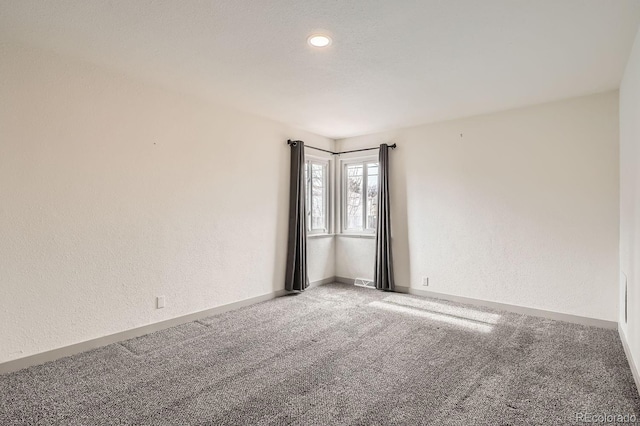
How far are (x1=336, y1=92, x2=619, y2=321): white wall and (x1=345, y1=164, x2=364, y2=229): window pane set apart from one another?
26.4 inches

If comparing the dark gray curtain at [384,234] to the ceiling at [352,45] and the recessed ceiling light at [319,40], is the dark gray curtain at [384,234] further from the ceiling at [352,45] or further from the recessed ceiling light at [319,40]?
the recessed ceiling light at [319,40]

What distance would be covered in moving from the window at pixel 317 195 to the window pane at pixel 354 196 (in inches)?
13.8

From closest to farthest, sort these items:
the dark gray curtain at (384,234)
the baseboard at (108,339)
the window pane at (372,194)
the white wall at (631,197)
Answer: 1. the white wall at (631,197)
2. the baseboard at (108,339)
3. the dark gray curtain at (384,234)
4. the window pane at (372,194)

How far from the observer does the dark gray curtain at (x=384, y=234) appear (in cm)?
493

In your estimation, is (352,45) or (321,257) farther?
(321,257)

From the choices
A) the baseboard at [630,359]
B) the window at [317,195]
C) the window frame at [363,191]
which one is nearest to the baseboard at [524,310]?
the baseboard at [630,359]

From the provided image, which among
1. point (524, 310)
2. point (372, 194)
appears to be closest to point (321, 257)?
point (372, 194)

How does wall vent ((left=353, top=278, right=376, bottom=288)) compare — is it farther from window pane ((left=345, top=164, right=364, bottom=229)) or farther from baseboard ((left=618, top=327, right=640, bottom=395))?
baseboard ((left=618, top=327, right=640, bottom=395))

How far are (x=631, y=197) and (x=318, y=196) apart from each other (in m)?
3.78

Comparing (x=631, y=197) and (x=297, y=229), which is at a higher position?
(x=631, y=197)

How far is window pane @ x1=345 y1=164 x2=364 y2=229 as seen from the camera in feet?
18.2

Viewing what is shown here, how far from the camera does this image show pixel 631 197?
8.58 feet

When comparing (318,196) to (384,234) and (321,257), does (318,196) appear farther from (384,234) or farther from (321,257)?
(384,234)

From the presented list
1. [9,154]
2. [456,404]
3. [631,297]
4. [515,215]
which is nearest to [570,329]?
[631,297]
